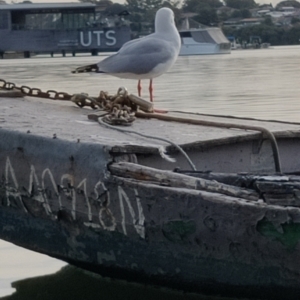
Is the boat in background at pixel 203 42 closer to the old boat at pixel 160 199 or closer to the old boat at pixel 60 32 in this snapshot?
the old boat at pixel 60 32

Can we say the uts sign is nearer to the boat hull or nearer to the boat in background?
the boat in background

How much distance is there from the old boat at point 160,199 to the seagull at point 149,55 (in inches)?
86.3

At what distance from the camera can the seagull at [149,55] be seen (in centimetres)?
750

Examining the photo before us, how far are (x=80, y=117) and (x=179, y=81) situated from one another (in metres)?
16.4

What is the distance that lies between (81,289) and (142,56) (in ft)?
10.4

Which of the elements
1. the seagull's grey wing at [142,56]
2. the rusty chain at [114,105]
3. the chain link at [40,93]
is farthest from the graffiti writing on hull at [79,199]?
the seagull's grey wing at [142,56]

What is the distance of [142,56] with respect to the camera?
7.48 meters

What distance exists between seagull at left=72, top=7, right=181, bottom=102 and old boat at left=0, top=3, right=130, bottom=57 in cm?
6310

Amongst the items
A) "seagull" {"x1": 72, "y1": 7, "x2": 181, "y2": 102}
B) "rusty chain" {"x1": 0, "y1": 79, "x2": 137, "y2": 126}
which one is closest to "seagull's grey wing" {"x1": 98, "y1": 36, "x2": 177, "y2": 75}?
"seagull" {"x1": 72, "y1": 7, "x2": 181, "y2": 102}

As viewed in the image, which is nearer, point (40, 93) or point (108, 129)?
point (108, 129)

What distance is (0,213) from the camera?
485 cm

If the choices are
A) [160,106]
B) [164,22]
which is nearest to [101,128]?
[164,22]

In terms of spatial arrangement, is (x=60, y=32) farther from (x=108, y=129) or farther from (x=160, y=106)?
(x=108, y=129)

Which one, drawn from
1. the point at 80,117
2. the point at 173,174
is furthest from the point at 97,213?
the point at 80,117
